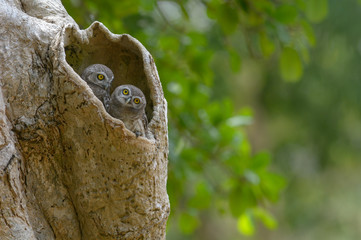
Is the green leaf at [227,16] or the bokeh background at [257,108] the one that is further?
the bokeh background at [257,108]

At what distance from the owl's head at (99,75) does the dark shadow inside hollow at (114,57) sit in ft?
0.29

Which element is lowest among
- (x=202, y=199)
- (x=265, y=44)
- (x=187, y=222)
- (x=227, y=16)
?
(x=187, y=222)

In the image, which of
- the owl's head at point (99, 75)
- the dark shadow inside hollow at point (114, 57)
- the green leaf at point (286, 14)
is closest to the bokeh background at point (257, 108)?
the green leaf at point (286, 14)

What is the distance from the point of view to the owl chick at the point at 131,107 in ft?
7.24

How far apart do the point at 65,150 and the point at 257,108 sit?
9225 millimetres

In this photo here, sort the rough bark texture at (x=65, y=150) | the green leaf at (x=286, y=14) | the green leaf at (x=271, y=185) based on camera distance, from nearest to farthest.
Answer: the rough bark texture at (x=65, y=150) < the green leaf at (x=286, y=14) < the green leaf at (x=271, y=185)

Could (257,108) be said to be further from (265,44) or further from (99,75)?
(99,75)

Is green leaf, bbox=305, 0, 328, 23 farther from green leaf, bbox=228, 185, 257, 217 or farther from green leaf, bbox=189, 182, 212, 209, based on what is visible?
green leaf, bbox=189, 182, 212, 209

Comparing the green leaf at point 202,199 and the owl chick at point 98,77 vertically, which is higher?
the green leaf at point 202,199

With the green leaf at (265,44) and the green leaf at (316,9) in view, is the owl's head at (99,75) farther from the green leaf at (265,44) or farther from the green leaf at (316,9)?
the green leaf at (265,44)

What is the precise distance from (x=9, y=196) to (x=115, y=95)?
0.65 m

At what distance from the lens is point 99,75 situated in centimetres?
229

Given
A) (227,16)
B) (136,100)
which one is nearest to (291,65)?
(227,16)

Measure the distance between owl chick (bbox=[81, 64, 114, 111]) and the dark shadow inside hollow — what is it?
9cm
